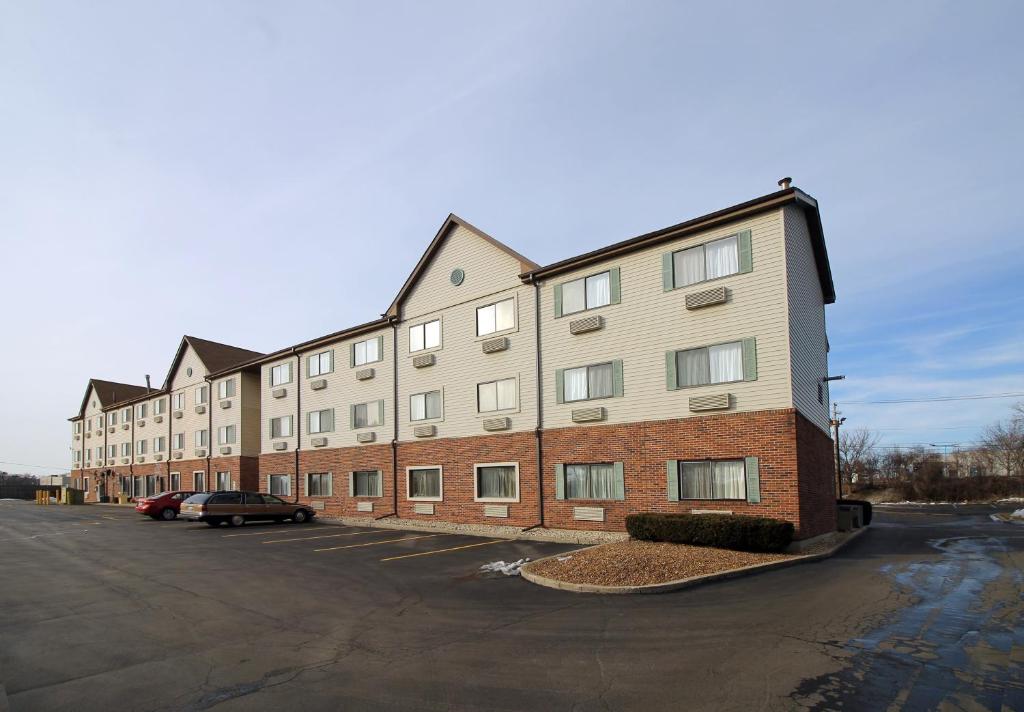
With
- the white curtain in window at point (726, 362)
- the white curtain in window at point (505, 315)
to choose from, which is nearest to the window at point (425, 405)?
the white curtain in window at point (505, 315)

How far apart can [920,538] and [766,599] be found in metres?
13.2

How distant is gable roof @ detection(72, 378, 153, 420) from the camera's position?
63969mm

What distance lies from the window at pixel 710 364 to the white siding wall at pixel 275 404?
22.4 meters

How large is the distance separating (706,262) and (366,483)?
18.4 metres

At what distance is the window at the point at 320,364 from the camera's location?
32.7 meters

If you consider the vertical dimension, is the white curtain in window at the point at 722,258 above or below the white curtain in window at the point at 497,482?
above

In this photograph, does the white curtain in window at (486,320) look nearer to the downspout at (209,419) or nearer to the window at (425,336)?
the window at (425,336)

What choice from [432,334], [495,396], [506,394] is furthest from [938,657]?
[432,334]

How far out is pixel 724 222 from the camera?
60.1 feet

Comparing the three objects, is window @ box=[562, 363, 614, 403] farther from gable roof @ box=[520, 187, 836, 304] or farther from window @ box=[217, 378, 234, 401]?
window @ box=[217, 378, 234, 401]

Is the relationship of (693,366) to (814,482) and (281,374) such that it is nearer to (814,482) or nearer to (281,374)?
(814,482)

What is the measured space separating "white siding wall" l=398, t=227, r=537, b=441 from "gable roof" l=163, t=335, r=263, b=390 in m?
20.9

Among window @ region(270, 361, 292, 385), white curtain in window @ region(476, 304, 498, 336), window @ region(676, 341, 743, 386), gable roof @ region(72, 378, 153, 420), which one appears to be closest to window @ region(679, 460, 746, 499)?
window @ region(676, 341, 743, 386)

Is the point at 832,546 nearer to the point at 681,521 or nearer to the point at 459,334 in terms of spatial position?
the point at 681,521
